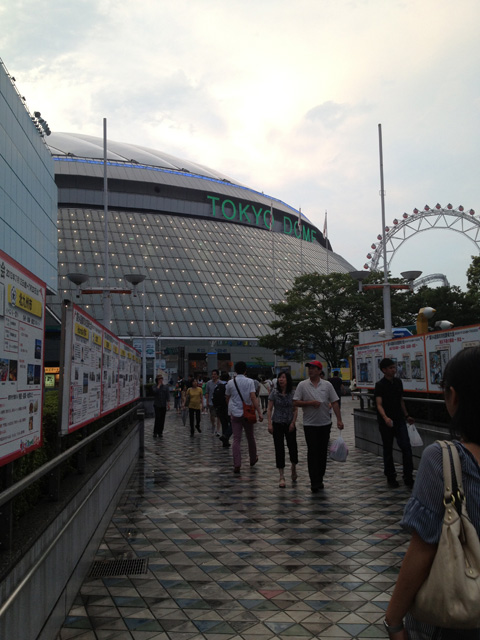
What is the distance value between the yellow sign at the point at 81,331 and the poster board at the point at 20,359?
1.40m

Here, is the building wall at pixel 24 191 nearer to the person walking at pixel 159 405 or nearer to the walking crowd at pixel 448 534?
the person walking at pixel 159 405

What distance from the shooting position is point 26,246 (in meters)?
36.5

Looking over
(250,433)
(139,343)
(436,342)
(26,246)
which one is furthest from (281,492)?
(139,343)

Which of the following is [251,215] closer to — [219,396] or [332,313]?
[332,313]

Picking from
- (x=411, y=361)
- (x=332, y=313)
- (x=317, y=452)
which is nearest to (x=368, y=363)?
(x=411, y=361)

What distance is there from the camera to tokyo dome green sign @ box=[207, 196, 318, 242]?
7175 cm

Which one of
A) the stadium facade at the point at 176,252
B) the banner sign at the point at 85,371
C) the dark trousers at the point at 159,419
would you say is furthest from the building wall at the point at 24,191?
the banner sign at the point at 85,371

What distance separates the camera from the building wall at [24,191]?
31219 millimetres

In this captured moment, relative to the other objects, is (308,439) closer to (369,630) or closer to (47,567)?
(369,630)

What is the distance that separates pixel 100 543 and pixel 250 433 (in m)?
5.02

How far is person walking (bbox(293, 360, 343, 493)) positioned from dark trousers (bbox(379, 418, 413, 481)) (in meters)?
0.93

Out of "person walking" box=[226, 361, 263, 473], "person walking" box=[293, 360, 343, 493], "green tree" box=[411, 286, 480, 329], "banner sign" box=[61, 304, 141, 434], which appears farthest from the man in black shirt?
"green tree" box=[411, 286, 480, 329]

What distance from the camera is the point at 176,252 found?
63.3 meters

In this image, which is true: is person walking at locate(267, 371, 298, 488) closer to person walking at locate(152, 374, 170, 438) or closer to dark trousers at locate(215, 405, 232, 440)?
dark trousers at locate(215, 405, 232, 440)
